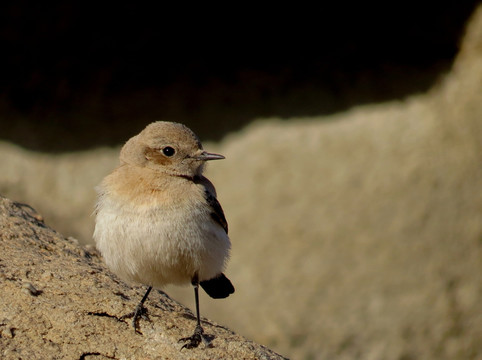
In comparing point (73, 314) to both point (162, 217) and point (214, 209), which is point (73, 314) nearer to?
point (162, 217)

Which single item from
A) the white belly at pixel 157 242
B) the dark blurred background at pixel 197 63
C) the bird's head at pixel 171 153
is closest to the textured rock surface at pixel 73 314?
the white belly at pixel 157 242

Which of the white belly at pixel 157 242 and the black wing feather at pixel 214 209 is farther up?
the black wing feather at pixel 214 209

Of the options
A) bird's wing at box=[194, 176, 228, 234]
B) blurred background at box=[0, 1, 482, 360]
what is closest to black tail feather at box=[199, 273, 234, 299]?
bird's wing at box=[194, 176, 228, 234]

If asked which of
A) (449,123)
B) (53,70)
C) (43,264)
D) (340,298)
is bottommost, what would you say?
(43,264)

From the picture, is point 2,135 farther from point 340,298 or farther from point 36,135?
point 340,298

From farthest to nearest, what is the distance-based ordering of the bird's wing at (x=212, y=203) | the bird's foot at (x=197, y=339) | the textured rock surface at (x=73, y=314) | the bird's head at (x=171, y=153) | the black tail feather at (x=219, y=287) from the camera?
the black tail feather at (x=219, y=287), the bird's head at (x=171, y=153), the bird's wing at (x=212, y=203), the bird's foot at (x=197, y=339), the textured rock surface at (x=73, y=314)

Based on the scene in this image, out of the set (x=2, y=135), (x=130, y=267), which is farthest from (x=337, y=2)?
(x=130, y=267)

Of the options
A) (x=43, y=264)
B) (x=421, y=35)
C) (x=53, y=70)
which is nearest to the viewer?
(x=43, y=264)

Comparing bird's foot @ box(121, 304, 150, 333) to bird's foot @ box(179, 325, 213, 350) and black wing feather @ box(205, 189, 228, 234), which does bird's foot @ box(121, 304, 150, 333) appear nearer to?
bird's foot @ box(179, 325, 213, 350)

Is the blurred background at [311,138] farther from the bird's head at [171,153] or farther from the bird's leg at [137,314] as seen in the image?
the bird's leg at [137,314]
